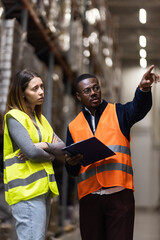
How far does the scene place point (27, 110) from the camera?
3471 mm

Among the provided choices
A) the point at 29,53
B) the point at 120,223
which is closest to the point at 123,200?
the point at 120,223

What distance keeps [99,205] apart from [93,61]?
31.9 feet

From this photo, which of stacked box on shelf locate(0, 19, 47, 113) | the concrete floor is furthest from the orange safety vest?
the concrete floor

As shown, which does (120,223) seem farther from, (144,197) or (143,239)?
(144,197)

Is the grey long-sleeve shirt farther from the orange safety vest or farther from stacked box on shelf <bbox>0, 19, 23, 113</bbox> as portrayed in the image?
stacked box on shelf <bbox>0, 19, 23, 113</bbox>

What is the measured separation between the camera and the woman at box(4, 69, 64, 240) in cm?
317

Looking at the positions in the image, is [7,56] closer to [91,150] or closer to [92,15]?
[91,150]

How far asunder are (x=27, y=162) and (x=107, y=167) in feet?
1.94

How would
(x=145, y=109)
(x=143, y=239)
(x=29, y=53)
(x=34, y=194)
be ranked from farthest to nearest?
(x=143, y=239)
(x=29, y=53)
(x=145, y=109)
(x=34, y=194)

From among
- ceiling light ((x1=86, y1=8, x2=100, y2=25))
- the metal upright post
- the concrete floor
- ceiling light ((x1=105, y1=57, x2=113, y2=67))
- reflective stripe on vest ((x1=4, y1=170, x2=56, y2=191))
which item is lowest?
the concrete floor

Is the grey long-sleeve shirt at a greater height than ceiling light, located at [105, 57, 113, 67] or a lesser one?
lesser

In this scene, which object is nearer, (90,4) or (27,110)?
(27,110)

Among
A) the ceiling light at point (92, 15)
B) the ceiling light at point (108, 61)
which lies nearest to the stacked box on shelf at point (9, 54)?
the ceiling light at point (92, 15)

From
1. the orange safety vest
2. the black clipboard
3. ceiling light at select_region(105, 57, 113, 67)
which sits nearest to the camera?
the black clipboard
